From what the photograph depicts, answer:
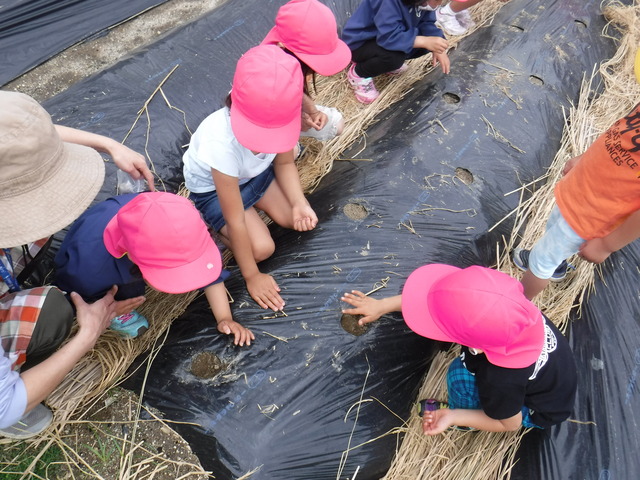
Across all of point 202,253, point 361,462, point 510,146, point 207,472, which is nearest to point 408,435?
point 361,462

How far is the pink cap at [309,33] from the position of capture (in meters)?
1.98

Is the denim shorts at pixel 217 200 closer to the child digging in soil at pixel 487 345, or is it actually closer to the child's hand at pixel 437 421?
the child digging in soil at pixel 487 345

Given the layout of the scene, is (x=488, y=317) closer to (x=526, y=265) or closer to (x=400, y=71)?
(x=526, y=265)

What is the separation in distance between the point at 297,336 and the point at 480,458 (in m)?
0.86

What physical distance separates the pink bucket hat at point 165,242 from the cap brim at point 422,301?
2.23 ft

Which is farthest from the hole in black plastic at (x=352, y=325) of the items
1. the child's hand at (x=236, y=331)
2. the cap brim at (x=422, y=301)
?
the child's hand at (x=236, y=331)

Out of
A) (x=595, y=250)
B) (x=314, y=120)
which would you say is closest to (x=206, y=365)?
(x=314, y=120)

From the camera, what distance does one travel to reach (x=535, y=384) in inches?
65.2

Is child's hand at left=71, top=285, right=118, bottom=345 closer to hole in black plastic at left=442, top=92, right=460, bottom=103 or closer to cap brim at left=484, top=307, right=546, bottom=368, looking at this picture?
cap brim at left=484, top=307, right=546, bottom=368

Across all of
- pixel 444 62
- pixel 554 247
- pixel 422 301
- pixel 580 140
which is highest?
pixel 444 62

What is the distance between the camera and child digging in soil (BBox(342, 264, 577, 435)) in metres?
1.48

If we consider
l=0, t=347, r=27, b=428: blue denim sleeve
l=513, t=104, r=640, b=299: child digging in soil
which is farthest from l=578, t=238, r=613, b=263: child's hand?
l=0, t=347, r=27, b=428: blue denim sleeve

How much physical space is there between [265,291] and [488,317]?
33.0 inches

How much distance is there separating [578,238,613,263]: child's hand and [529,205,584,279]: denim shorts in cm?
3
